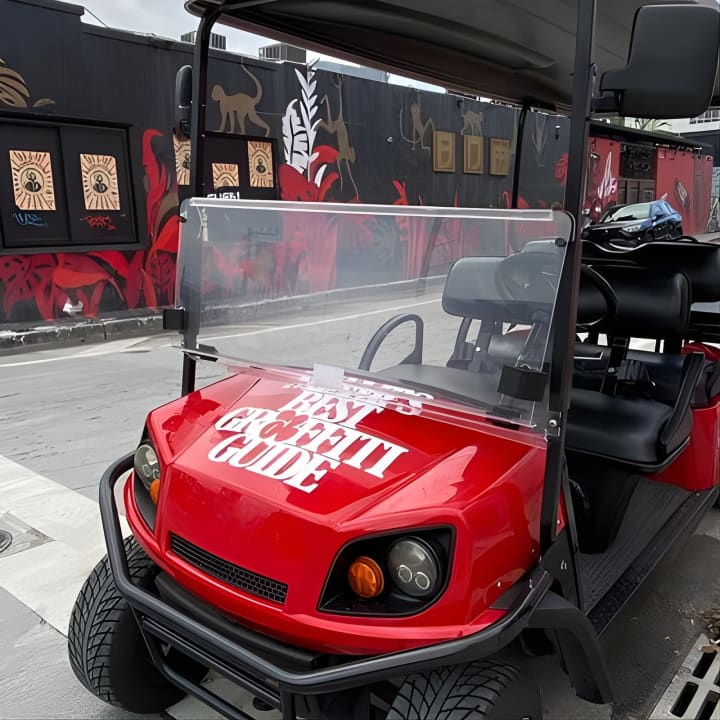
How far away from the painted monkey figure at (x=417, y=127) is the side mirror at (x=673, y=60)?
11.5m

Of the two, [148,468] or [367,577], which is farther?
[148,468]

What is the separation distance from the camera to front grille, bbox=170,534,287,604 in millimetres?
1423

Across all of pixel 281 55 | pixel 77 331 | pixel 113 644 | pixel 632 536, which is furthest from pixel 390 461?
pixel 281 55

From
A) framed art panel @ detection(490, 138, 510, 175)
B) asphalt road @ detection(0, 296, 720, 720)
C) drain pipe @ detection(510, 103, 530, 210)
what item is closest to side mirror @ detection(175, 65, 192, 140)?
asphalt road @ detection(0, 296, 720, 720)

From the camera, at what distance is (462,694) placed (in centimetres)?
136

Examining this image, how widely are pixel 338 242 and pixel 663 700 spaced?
169 cm

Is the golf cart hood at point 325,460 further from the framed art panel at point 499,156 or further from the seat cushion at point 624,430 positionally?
the framed art panel at point 499,156

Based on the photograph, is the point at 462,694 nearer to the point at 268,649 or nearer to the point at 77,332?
the point at 268,649

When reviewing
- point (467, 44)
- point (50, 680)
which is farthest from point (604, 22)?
point (50, 680)

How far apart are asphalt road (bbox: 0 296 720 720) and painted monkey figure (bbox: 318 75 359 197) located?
7.57 meters

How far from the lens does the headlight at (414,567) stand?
137 centimetres

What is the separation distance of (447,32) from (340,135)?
373 inches

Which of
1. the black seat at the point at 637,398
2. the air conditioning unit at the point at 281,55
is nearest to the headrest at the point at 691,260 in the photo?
the black seat at the point at 637,398

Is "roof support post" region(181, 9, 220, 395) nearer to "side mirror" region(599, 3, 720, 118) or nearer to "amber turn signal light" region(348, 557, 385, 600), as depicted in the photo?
"amber turn signal light" region(348, 557, 385, 600)
